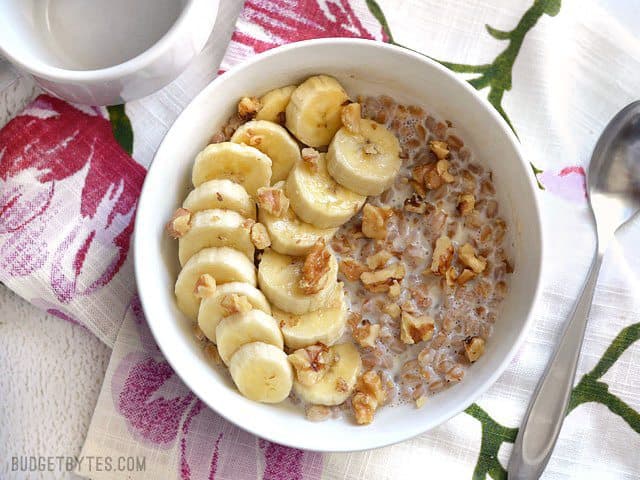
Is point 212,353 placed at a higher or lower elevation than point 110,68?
lower

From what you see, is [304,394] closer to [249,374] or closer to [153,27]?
[249,374]

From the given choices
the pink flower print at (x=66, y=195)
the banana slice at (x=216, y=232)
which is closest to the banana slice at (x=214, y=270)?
the banana slice at (x=216, y=232)

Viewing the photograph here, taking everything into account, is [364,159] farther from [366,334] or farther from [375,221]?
[366,334]

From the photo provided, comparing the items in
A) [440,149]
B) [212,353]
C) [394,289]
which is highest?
[440,149]

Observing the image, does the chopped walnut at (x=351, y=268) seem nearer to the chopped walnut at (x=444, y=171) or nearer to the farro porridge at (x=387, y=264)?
Result: the farro porridge at (x=387, y=264)

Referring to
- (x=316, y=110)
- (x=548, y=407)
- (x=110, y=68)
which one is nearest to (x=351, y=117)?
(x=316, y=110)

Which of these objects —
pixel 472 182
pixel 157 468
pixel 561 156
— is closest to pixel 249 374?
pixel 157 468

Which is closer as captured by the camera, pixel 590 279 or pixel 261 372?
pixel 261 372

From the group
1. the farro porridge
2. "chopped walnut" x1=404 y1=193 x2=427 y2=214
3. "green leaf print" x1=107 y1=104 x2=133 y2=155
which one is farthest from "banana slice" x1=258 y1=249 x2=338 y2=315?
"green leaf print" x1=107 y1=104 x2=133 y2=155
